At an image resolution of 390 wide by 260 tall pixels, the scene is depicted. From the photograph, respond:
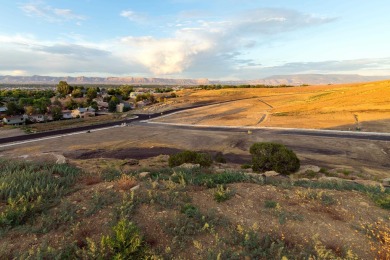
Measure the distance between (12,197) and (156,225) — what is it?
4729 millimetres

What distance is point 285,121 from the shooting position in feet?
178

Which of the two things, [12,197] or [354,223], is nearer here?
[354,223]

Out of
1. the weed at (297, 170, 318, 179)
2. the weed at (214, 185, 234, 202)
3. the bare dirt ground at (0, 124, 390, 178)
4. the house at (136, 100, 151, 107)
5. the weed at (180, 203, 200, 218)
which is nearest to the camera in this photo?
the weed at (180, 203, 200, 218)

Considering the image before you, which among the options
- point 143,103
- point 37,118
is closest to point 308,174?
point 37,118

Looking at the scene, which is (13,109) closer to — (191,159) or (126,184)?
(191,159)

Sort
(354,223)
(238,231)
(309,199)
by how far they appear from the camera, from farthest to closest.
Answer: (309,199), (354,223), (238,231)

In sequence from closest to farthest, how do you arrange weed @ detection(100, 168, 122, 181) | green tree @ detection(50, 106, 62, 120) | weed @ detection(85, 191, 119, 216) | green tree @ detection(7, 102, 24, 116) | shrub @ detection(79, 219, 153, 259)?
shrub @ detection(79, 219, 153, 259) < weed @ detection(85, 191, 119, 216) < weed @ detection(100, 168, 122, 181) < green tree @ detection(7, 102, 24, 116) < green tree @ detection(50, 106, 62, 120)

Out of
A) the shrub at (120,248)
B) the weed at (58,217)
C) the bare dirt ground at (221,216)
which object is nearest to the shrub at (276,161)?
the bare dirt ground at (221,216)

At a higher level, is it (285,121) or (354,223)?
(354,223)

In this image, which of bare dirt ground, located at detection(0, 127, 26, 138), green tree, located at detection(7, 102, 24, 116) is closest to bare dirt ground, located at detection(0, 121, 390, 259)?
bare dirt ground, located at detection(0, 127, 26, 138)

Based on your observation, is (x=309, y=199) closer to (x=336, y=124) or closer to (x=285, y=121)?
(x=336, y=124)

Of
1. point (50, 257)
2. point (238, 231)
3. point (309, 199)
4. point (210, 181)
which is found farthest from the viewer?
point (210, 181)

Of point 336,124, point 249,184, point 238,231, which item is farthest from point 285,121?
point 238,231

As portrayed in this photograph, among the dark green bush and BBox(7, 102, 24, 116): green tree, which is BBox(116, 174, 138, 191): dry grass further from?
BBox(7, 102, 24, 116): green tree
